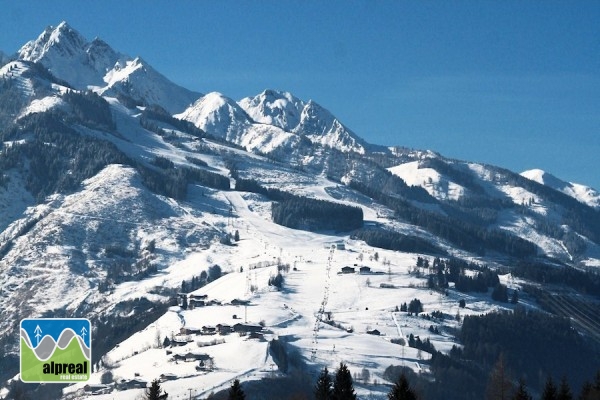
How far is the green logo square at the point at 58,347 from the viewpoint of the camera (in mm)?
81938

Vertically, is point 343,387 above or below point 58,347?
below

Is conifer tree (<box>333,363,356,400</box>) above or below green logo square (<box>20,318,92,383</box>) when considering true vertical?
below

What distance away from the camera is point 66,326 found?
84.3m

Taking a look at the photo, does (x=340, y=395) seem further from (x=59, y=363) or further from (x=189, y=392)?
(x=189, y=392)

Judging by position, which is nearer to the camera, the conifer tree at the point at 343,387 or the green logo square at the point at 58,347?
the green logo square at the point at 58,347

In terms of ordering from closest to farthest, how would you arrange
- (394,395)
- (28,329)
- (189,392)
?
(394,395)
(28,329)
(189,392)

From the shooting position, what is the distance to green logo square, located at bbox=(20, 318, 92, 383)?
8194 cm

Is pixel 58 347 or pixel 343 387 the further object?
pixel 343 387

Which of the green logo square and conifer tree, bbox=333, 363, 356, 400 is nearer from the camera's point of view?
the green logo square

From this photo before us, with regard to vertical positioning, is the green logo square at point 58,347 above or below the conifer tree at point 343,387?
above

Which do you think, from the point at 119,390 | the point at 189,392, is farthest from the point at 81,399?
the point at 189,392

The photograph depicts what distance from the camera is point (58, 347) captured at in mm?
83625

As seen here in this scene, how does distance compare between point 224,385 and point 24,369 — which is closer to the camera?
point 24,369

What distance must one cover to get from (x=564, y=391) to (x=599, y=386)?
50.1ft
